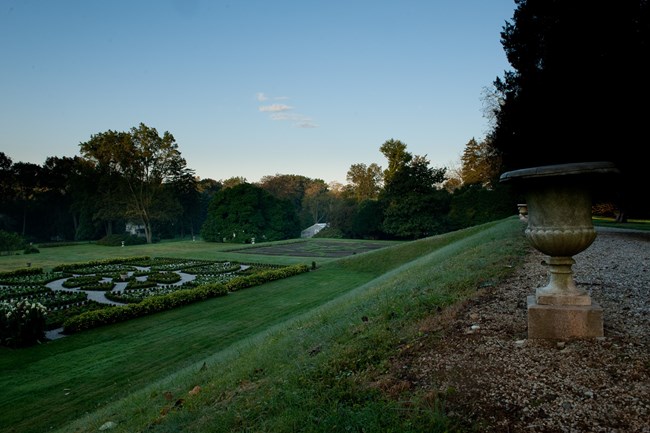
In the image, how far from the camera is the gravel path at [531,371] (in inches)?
111

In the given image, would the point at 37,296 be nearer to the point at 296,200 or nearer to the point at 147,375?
the point at 147,375

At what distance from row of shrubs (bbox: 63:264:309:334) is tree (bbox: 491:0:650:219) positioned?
1468cm

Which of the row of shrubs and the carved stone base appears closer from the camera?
the carved stone base

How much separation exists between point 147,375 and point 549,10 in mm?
20037

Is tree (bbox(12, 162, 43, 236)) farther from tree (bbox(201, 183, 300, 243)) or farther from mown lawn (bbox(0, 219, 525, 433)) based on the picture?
mown lawn (bbox(0, 219, 525, 433))

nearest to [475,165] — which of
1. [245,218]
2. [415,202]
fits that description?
[415,202]

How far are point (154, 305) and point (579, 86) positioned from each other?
58.9ft

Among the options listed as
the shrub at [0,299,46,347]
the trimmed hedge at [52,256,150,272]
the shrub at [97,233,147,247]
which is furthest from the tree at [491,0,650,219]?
the shrub at [97,233,147,247]

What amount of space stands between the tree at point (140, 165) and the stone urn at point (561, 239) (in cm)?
5957

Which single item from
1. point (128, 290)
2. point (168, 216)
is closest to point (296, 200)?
point (168, 216)

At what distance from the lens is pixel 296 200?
93250 millimetres

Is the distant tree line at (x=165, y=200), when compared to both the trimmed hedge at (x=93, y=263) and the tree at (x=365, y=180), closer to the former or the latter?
the tree at (x=365, y=180)

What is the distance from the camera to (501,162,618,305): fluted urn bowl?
384cm

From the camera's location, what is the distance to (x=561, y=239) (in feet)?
12.7
